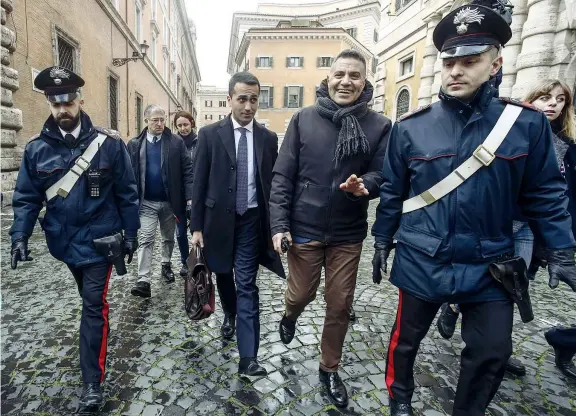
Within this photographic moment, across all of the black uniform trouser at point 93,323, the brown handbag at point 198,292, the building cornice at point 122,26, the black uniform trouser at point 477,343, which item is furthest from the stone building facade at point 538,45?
the building cornice at point 122,26

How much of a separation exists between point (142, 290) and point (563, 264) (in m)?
3.83

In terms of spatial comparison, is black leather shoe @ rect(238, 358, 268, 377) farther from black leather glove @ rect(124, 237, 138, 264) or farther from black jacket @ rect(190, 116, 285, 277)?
black leather glove @ rect(124, 237, 138, 264)

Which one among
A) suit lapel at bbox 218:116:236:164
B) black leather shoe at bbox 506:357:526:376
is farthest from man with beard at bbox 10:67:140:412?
black leather shoe at bbox 506:357:526:376

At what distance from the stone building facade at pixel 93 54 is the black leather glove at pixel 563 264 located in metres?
6.09

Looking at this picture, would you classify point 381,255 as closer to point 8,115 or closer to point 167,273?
point 167,273

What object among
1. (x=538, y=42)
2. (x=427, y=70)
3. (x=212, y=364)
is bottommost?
(x=212, y=364)

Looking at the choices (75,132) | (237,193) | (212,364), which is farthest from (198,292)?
(75,132)

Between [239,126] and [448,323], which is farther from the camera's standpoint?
[448,323]

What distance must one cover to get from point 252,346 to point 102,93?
528 inches

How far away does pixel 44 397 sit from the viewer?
7.97 feet

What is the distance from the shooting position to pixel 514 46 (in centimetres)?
1006

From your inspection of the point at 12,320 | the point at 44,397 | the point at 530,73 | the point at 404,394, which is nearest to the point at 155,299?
the point at 12,320

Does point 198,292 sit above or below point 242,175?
below

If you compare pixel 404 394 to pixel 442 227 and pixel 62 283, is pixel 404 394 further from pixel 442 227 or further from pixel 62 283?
pixel 62 283
